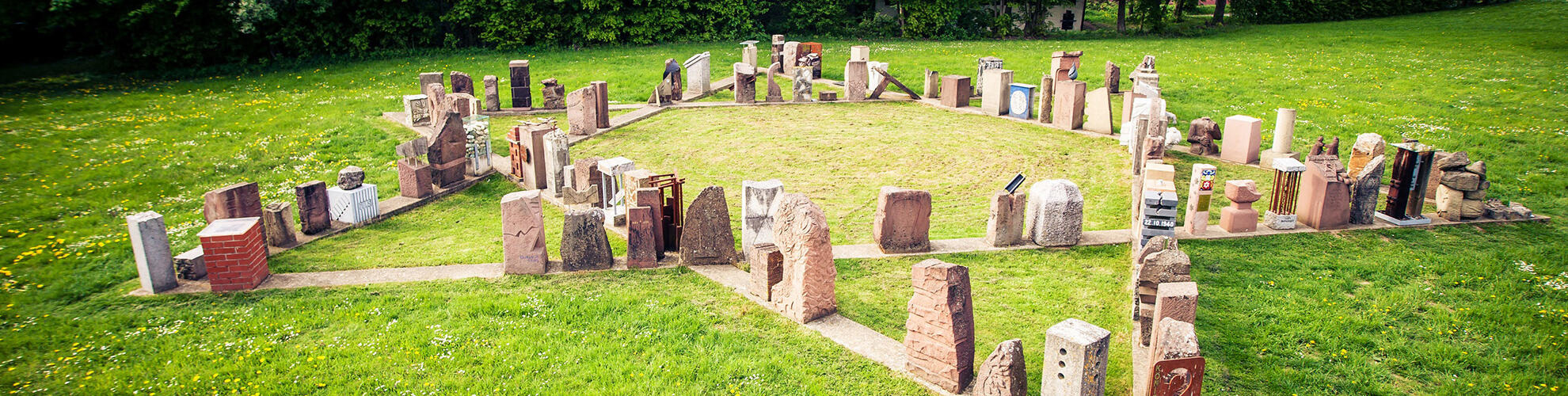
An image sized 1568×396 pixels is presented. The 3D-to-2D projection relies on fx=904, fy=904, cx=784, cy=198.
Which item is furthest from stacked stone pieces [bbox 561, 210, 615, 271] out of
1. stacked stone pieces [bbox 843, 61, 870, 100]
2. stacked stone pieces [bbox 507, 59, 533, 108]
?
stacked stone pieces [bbox 843, 61, 870, 100]

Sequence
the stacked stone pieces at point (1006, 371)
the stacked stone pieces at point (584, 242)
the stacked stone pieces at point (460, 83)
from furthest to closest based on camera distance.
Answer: the stacked stone pieces at point (460, 83), the stacked stone pieces at point (584, 242), the stacked stone pieces at point (1006, 371)

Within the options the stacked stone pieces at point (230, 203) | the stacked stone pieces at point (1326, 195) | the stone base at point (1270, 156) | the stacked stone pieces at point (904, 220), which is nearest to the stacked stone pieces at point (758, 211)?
the stacked stone pieces at point (904, 220)

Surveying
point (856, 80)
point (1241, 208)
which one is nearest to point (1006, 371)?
point (1241, 208)

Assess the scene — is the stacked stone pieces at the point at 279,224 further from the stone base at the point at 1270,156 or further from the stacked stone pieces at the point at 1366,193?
the stone base at the point at 1270,156

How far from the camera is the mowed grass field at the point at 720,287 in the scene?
677cm

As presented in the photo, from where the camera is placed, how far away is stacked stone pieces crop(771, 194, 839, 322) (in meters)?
7.43

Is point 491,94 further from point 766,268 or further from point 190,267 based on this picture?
point 766,268

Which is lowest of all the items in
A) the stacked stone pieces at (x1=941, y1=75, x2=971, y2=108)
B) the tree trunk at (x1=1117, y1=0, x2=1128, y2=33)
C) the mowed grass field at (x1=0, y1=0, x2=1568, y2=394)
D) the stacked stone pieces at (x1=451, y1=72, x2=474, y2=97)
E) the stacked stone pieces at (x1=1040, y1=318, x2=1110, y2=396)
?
the mowed grass field at (x1=0, y1=0, x2=1568, y2=394)

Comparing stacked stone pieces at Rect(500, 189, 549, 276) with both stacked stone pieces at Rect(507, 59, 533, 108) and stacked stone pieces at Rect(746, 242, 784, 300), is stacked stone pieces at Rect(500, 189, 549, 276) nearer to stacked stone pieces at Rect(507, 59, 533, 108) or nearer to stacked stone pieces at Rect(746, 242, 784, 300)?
stacked stone pieces at Rect(746, 242, 784, 300)

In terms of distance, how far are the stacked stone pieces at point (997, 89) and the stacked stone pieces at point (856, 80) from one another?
272 centimetres

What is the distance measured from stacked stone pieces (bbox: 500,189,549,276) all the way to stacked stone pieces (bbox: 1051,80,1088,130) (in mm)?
9980

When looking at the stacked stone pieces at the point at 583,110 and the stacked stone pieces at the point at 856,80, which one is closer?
the stacked stone pieces at the point at 583,110

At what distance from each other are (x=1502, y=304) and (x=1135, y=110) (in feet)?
21.7

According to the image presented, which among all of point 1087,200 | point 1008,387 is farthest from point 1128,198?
point 1008,387
